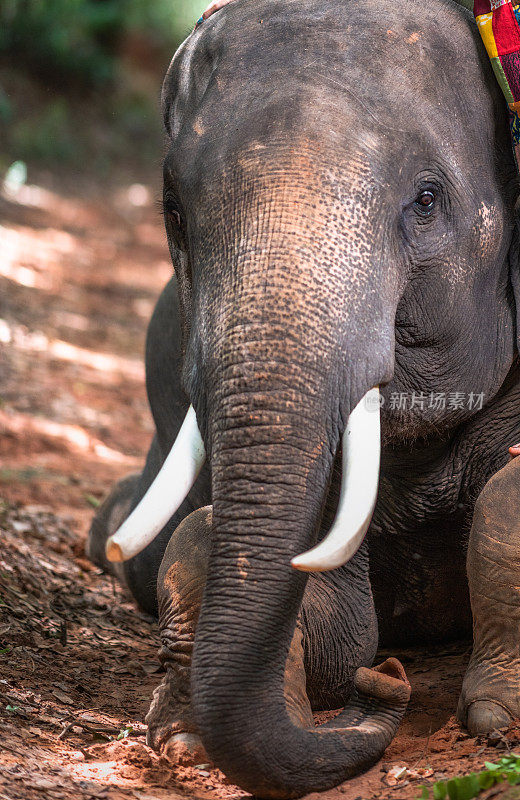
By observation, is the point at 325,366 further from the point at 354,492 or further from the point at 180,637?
the point at 180,637

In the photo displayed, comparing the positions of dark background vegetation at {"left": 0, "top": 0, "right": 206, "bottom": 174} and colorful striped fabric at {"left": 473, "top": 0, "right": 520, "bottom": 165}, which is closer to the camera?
colorful striped fabric at {"left": 473, "top": 0, "right": 520, "bottom": 165}

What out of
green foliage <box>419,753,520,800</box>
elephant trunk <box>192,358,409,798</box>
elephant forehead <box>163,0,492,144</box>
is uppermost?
elephant forehead <box>163,0,492,144</box>

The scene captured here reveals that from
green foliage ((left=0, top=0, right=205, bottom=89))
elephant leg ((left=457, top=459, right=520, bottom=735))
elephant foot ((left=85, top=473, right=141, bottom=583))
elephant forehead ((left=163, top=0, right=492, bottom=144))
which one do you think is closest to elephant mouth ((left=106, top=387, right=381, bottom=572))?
elephant leg ((left=457, top=459, right=520, bottom=735))

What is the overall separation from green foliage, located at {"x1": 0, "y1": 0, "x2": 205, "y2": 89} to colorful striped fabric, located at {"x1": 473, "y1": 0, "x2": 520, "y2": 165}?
1320 centimetres

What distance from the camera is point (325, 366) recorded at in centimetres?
246

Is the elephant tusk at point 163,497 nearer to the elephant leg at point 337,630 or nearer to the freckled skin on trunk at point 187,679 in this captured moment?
the freckled skin on trunk at point 187,679

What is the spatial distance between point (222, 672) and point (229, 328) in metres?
0.75

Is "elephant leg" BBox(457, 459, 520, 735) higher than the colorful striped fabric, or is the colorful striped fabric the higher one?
the colorful striped fabric

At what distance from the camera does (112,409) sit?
8148 mm

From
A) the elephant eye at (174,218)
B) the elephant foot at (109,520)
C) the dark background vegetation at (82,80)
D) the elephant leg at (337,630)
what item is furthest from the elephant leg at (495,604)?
the dark background vegetation at (82,80)

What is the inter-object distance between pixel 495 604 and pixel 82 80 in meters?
16.2

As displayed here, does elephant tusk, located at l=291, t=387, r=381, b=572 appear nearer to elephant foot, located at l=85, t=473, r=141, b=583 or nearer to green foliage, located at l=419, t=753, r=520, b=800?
green foliage, located at l=419, t=753, r=520, b=800

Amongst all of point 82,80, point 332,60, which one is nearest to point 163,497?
point 332,60

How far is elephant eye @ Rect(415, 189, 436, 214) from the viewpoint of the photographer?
9.39 feet
